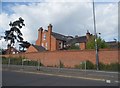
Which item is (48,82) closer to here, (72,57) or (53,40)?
(72,57)

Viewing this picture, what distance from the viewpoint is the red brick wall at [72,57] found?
132 feet

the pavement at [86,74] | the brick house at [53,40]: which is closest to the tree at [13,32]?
the brick house at [53,40]

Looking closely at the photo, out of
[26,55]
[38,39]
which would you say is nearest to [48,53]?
[26,55]

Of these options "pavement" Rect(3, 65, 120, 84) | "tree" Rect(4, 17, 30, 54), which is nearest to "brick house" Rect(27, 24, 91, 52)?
"tree" Rect(4, 17, 30, 54)

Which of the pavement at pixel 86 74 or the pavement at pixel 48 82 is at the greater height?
the pavement at pixel 86 74

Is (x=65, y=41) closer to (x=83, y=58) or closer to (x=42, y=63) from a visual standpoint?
(x=42, y=63)

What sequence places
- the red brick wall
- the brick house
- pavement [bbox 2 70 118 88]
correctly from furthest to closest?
the brick house < the red brick wall < pavement [bbox 2 70 118 88]

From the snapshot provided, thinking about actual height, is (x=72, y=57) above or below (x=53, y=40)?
below

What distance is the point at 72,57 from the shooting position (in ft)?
148

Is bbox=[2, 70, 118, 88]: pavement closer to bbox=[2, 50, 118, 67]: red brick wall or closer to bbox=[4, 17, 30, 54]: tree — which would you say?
bbox=[2, 50, 118, 67]: red brick wall

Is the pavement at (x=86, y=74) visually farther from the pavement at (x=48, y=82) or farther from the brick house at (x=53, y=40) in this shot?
the brick house at (x=53, y=40)

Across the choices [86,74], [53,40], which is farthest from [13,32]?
[86,74]

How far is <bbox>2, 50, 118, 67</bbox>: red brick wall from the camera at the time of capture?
40.3 meters

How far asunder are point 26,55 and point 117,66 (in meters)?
24.5
